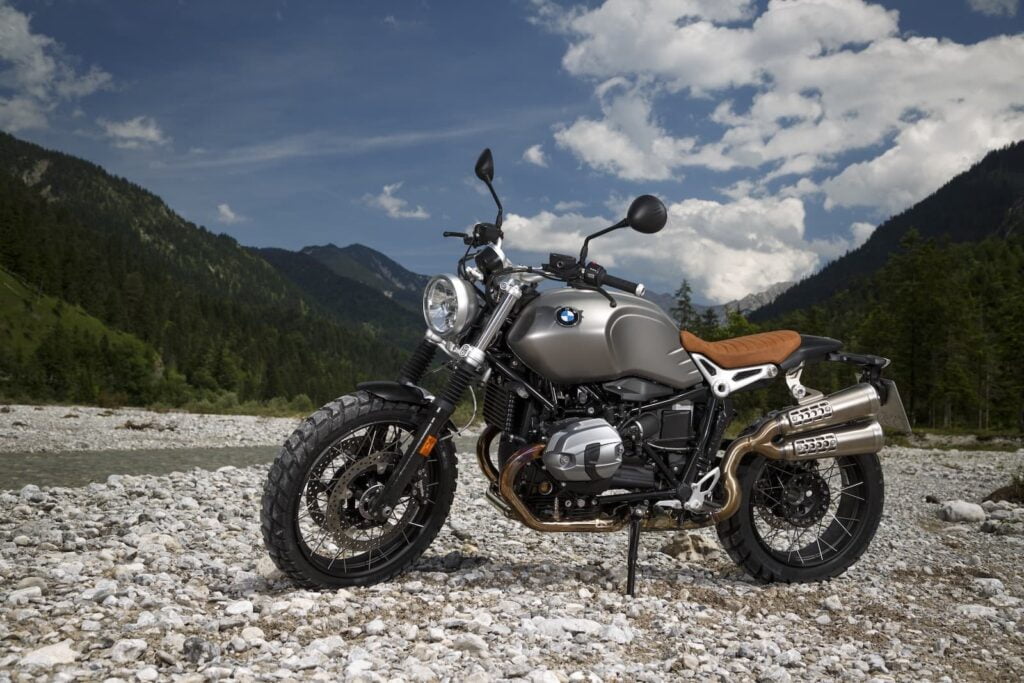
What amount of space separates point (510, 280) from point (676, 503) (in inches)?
82.2

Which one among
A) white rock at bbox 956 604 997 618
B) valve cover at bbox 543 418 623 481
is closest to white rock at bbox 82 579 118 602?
valve cover at bbox 543 418 623 481

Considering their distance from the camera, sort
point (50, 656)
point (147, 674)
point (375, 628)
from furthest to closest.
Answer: point (375, 628) < point (50, 656) < point (147, 674)

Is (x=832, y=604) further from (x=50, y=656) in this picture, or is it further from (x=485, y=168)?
(x=50, y=656)

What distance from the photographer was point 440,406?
16.3 feet

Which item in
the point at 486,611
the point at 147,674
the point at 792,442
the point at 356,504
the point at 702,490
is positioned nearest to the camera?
the point at 147,674

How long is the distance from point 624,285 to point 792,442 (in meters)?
1.93

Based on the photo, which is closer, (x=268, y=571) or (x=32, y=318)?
(x=268, y=571)

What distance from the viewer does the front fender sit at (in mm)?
4891

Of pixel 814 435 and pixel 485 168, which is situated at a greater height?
pixel 485 168

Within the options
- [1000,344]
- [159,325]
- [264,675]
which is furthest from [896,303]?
[159,325]

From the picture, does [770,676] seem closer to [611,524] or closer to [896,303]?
[611,524]

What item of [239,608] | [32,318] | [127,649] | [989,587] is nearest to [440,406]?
[239,608]

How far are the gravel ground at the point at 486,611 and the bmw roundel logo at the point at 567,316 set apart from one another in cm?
187

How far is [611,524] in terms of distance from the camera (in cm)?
525
